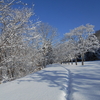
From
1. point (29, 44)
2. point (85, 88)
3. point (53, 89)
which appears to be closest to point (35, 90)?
point (53, 89)

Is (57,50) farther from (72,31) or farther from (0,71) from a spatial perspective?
(0,71)

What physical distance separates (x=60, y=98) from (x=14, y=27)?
4010 millimetres

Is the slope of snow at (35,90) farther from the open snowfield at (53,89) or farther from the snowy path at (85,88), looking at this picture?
the snowy path at (85,88)

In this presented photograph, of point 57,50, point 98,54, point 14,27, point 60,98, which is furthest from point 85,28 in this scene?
point 98,54

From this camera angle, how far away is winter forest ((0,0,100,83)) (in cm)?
479

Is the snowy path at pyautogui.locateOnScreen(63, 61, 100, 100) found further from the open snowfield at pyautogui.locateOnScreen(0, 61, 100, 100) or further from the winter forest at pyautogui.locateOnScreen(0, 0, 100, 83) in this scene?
the winter forest at pyautogui.locateOnScreen(0, 0, 100, 83)

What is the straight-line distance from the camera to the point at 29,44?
1046 centimetres

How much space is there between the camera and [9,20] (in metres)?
4.65

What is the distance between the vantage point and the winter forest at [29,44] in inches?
189

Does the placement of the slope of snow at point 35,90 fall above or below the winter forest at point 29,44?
below

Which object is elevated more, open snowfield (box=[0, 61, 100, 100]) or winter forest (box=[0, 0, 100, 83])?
winter forest (box=[0, 0, 100, 83])

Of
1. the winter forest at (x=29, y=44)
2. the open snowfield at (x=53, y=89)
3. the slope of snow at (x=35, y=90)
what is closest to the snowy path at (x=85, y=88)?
the open snowfield at (x=53, y=89)

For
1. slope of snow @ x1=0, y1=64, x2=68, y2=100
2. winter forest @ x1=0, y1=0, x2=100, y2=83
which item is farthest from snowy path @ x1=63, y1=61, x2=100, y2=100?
winter forest @ x1=0, y1=0, x2=100, y2=83

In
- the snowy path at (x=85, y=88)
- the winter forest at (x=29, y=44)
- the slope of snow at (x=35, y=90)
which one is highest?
the winter forest at (x=29, y=44)
